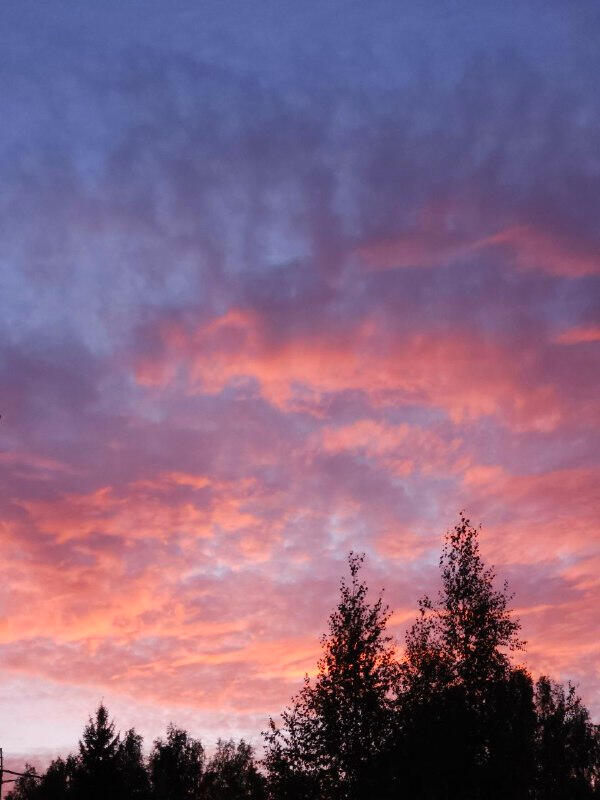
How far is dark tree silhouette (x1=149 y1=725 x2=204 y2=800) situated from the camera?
446 ft

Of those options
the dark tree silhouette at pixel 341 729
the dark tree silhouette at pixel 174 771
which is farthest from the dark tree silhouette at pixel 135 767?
the dark tree silhouette at pixel 341 729

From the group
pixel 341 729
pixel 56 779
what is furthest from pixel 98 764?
pixel 56 779

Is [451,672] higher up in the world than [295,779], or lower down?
higher up

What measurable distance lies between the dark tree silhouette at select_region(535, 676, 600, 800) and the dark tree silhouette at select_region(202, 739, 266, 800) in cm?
4521

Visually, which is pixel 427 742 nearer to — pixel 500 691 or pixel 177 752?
pixel 500 691

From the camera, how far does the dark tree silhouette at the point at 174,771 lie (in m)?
Result: 136

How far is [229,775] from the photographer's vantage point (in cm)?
14725

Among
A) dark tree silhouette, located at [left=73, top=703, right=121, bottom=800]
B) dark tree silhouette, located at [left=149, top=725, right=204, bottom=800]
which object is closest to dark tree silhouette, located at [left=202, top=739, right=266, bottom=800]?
dark tree silhouette, located at [left=149, top=725, right=204, bottom=800]

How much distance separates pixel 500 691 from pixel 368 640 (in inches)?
326

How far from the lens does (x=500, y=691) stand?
43.2 metres

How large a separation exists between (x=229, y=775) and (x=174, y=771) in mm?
11918

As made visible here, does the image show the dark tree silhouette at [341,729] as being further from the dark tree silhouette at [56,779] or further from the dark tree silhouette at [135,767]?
the dark tree silhouette at [56,779]

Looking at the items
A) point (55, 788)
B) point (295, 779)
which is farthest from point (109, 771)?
point (55, 788)

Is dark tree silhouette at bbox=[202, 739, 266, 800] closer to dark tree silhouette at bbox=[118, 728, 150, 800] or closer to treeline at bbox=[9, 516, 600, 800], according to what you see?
dark tree silhouette at bbox=[118, 728, 150, 800]
